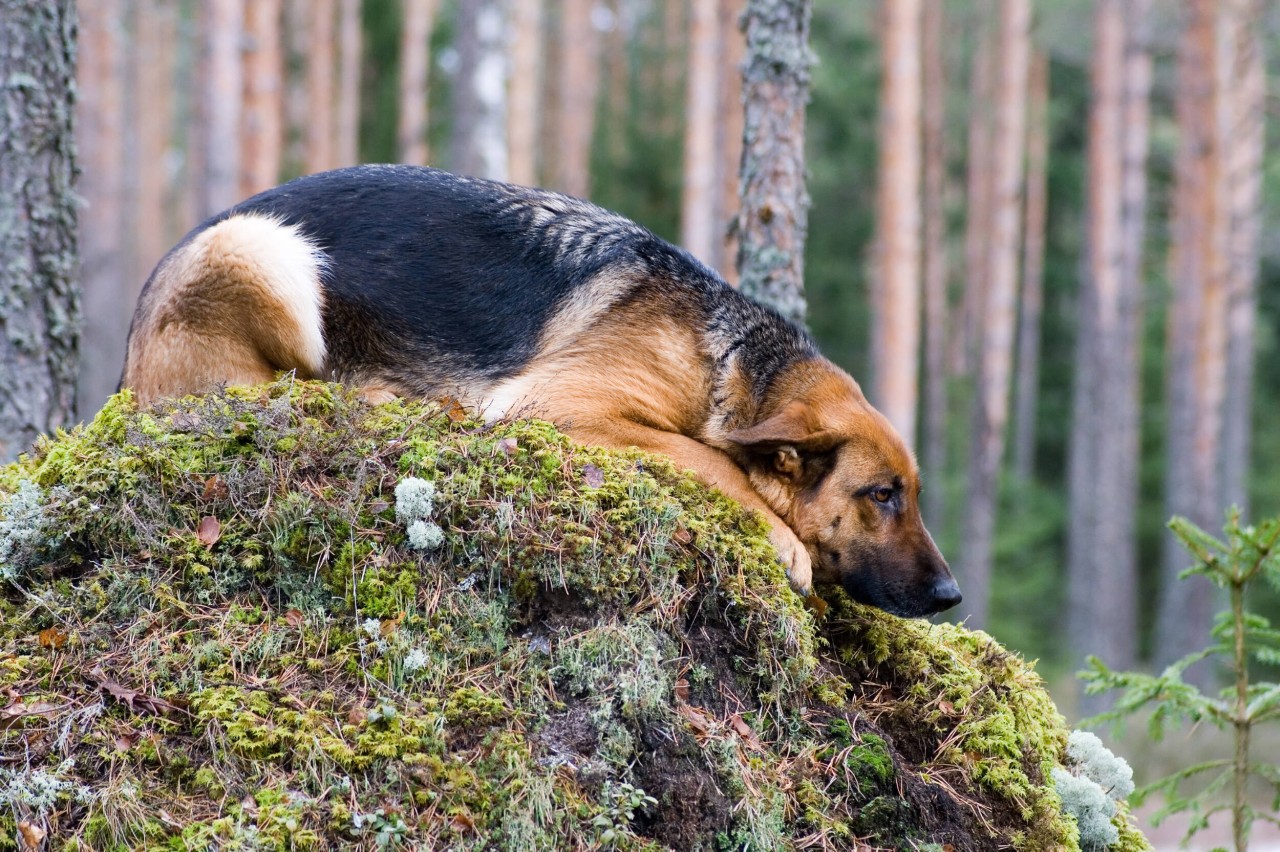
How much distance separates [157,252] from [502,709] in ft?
102

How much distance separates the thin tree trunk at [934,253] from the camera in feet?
75.8

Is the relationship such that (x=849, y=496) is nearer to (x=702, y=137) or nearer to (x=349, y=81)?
(x=702, y=137)

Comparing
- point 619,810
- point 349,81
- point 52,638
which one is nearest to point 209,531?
point 52,638

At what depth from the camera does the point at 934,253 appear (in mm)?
25094

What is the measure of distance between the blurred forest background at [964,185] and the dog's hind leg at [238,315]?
7.29 m

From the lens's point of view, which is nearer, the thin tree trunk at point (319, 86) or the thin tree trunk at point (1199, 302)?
the thin tree trunk at point (1199, 302)

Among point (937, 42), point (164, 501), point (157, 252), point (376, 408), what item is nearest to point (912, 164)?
point (376, 408)

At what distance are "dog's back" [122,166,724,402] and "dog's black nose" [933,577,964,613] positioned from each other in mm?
1643

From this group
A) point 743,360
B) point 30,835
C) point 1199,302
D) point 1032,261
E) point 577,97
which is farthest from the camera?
point 1032,261

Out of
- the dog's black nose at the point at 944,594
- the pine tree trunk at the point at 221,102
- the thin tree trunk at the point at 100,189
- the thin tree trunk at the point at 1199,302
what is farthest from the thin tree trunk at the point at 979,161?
the dog's black nose at the point at 944,594

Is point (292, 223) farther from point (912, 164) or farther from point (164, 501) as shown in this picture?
point (912, 164)

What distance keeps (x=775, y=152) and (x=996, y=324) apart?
504 inches

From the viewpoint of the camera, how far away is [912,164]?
1248 cm

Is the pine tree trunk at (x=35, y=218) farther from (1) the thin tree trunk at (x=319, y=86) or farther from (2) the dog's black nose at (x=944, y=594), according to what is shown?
(1) the thin tree trunk at (x=319, y=86)
